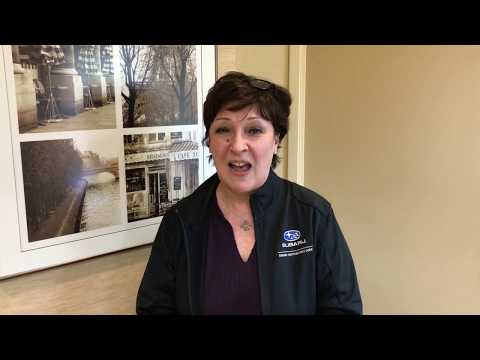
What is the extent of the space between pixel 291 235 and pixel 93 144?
0.62 m

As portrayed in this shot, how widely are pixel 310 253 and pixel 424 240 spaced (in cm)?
45

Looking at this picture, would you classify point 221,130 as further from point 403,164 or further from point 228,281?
point 403,164

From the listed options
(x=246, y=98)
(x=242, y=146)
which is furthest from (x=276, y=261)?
(x=246, y=98)

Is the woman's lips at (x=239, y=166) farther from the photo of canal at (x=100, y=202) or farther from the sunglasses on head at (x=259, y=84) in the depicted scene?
the photo of canal at (x=100, y=202)

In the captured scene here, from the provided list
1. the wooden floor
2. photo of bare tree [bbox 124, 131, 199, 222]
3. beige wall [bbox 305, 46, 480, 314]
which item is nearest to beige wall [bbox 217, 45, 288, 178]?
beige wall [bbox 305, 46, 480, 314]

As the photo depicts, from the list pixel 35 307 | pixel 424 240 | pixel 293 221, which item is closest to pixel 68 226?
pixel 35 307

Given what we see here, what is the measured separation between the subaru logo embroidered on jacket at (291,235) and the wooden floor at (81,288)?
490 mm

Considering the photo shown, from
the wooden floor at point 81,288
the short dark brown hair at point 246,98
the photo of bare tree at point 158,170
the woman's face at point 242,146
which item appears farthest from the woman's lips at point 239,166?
the wooden floor at point 81,288

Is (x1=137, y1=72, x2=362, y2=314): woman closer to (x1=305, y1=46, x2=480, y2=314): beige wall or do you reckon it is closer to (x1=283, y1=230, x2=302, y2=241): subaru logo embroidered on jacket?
(x1=283, y1=230, x2=302, y2=241): subaru logo embroidered on jacket

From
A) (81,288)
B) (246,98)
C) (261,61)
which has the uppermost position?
(261,61)

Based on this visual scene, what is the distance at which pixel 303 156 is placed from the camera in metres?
1.60

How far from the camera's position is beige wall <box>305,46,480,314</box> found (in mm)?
1192

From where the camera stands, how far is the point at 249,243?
43.8 inches
